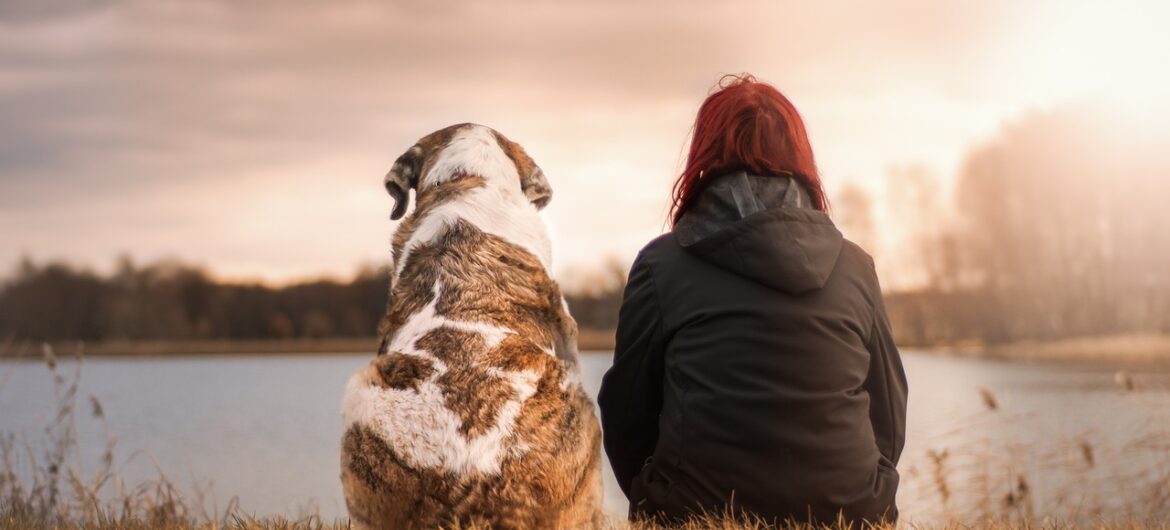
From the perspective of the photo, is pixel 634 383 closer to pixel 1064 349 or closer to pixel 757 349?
pixel 757 349

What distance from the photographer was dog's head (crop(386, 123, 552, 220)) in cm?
491

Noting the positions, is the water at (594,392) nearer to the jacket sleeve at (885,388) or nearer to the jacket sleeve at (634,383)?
the jacket sleeve at (634,383)

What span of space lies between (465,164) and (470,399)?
5.26 ft

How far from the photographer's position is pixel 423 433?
365 cm

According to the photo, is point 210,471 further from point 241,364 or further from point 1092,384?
point 241,364

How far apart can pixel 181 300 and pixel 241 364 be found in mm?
20376

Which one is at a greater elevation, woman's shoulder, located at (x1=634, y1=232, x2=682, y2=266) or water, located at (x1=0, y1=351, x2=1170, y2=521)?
woman's shoulder, located at (x1=634, y1=232, x2=682, y2=266)

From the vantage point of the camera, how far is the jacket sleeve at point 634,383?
4289mm

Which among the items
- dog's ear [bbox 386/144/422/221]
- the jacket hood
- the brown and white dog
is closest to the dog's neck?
the brown and white dog

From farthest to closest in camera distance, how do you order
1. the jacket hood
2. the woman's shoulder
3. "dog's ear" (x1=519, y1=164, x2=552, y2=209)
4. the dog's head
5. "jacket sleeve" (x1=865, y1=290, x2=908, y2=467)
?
1. "dog's ear" (x1=519, y1=164, x2=552, y2=209)
2. the dog's head
3. "jacket sleeve" (x1=865, y1=290, x2=908, y2=467)
4. the woman's shoulder
5. the jacket hood

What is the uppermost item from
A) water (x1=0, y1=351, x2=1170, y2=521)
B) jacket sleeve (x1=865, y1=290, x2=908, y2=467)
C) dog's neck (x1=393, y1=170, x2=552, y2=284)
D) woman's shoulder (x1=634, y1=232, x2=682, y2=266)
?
dog's neck (x1=393, y1=170, x2=552, y2=284)

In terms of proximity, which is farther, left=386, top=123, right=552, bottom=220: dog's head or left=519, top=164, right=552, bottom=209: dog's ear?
left=519, top=164, right=552, bottom=209: dog's ear

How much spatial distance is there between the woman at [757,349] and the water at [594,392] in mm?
500

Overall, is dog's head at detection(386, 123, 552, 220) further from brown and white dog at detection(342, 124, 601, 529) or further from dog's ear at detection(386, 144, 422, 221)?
brown and white dog at detection(342, 124, 601, 529)
